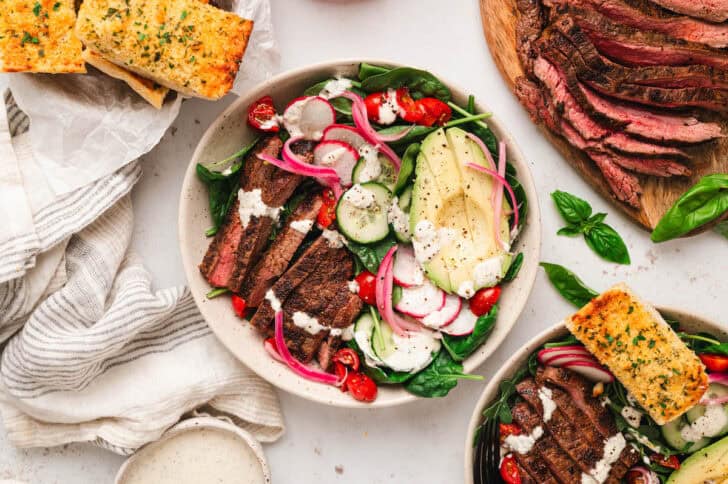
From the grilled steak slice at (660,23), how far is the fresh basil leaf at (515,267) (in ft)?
3.81

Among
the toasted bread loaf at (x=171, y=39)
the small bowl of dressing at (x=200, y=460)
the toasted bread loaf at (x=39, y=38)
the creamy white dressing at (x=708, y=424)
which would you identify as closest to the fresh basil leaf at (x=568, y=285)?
the creamy white dressing at (x=708, y=424)

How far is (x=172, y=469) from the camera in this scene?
3.55m

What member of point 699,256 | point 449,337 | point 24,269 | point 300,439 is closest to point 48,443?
point 24,269

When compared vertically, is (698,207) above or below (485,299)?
above

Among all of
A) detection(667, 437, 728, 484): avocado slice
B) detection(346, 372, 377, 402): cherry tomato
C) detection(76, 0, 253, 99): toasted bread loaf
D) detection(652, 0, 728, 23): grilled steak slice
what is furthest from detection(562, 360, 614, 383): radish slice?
detection(76, 0, 253, 99): toasted bread loaf

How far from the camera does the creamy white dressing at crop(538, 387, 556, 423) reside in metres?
3.30

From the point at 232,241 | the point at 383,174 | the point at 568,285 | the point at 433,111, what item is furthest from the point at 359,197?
the point at 568,285

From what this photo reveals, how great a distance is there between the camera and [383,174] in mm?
3438

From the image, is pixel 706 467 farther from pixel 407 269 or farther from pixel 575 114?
pixel 575 114

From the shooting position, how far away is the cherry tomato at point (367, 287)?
134 inches

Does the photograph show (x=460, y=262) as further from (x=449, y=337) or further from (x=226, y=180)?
(x=226, y=180)

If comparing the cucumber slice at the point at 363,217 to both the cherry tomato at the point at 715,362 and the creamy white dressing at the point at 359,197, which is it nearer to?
the creamy white dressing at the point at 359,197

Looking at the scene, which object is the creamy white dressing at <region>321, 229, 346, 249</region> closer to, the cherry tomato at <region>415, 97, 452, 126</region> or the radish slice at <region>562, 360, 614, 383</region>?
the cherry tomato at <region>415, 97, 452, 126</region>

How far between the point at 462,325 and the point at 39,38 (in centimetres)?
219
